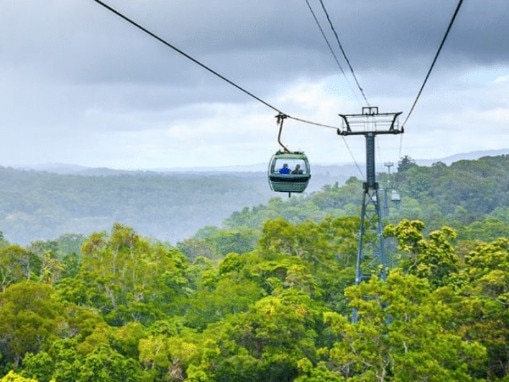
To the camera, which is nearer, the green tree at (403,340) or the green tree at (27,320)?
the green tree at (403,340)

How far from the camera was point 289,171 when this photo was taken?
57.6ft

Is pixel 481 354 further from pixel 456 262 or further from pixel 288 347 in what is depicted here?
pixel 456 262

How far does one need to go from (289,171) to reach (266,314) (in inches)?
407

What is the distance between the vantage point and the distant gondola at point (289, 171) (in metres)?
17.1

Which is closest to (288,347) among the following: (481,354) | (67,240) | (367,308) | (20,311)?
(367,308)

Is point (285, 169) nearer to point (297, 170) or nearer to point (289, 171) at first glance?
point (289, 171)

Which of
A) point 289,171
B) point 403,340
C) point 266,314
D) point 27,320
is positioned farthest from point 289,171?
point 27,320

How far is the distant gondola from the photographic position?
1706cm

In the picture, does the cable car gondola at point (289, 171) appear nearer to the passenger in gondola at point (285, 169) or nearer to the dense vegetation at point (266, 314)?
the passenger in gondola at point (285, 169)

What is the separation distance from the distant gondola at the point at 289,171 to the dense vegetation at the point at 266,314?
574 cm

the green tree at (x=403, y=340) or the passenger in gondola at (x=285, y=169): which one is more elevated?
the passenger in gondola at (x=285, y=169)

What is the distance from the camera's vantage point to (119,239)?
124ft

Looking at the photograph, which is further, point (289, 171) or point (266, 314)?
point (266, 314)

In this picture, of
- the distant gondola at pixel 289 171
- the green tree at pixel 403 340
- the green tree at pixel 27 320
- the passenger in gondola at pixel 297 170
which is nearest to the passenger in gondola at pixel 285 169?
the distant gondola at pixel 289 171
